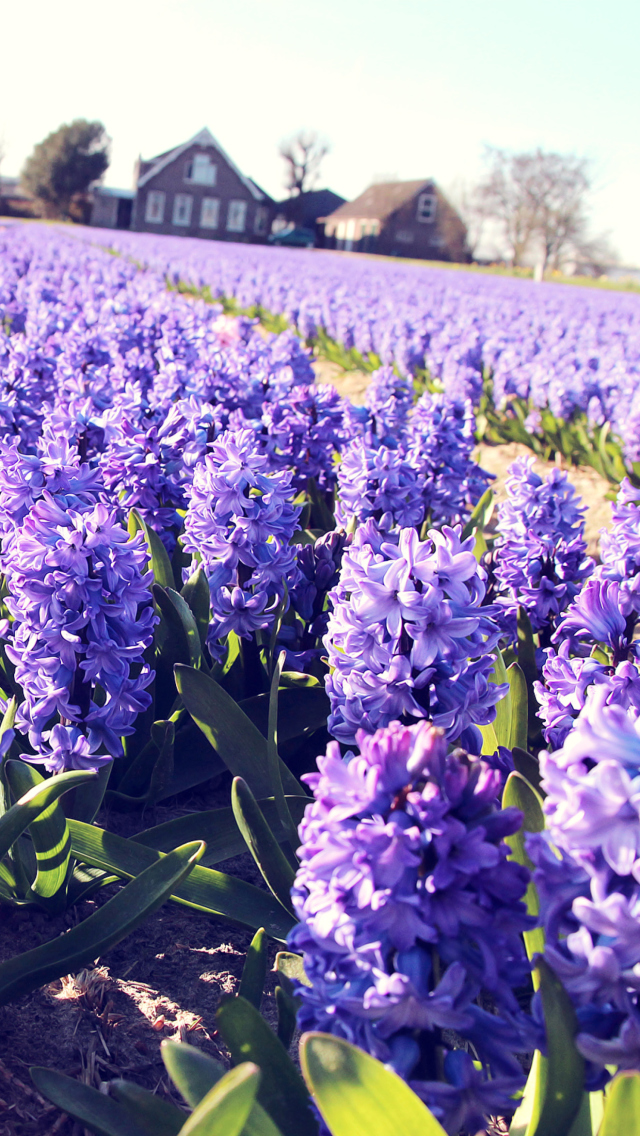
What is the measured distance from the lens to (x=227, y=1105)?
38.3 inches

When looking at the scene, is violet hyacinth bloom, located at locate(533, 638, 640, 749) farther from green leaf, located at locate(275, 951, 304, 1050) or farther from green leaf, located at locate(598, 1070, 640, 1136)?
green leaf, located at locate(598, 1070, 640, 1136)

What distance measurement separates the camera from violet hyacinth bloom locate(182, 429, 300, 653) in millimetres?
2287

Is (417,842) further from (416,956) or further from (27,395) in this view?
(27,395)

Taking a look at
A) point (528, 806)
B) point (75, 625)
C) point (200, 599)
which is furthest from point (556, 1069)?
point (200, 599)

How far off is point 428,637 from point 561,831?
0.57 metres

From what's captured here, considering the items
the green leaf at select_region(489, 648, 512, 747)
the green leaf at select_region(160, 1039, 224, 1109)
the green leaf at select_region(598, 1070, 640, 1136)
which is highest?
the green leaf at select_region(489, 648, 512, 747)

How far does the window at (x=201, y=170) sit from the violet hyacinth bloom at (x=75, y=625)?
6066 centimetres

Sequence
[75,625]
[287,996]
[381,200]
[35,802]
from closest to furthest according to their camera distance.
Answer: [287,996]
[35,802]
[75,625]
[381,200]

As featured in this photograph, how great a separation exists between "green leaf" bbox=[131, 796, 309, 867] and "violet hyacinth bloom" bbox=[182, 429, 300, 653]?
51 cm

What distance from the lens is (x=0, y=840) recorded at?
5.30 ft

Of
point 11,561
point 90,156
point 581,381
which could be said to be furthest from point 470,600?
point 90,156

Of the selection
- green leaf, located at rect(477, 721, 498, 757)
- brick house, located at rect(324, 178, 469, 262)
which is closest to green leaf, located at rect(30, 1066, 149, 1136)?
green leaf, located at rect(477, 721, 498, 757)

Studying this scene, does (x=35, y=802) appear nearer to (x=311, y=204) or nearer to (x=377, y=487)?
(x=377, y=487)

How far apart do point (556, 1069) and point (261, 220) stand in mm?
63765
